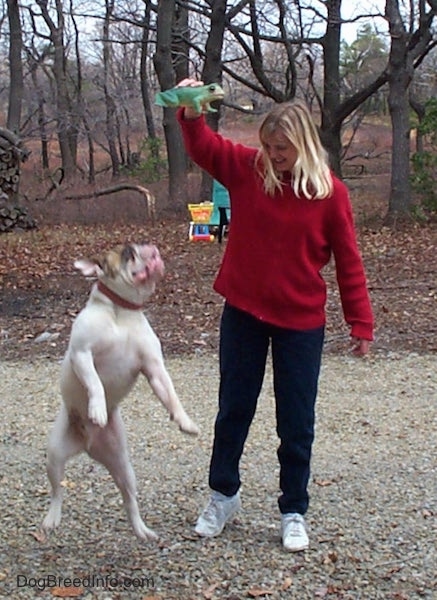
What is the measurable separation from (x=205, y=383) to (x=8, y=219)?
10.9 m

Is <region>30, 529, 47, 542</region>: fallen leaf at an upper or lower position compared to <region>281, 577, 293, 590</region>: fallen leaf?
lower

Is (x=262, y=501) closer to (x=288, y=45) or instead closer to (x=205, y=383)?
(x=205, y=383)

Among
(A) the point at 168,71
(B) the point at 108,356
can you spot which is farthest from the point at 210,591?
(A) the point at 168,71

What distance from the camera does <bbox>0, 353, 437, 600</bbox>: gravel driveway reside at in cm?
360

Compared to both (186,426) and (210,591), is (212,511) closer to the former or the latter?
(210,591)

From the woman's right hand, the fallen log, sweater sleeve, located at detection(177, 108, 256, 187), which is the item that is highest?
the woman's right hand

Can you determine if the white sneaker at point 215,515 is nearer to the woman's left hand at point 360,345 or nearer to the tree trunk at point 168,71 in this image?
the woman's left hand at point 360,345

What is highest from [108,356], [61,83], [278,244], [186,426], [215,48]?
[215,48]

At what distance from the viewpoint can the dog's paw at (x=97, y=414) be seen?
10.5ft

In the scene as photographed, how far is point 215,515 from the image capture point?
4.02 metres

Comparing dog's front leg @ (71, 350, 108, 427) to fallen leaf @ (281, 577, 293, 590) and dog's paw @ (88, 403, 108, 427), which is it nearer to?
dog's paw @ (88, 403, 108, 427)

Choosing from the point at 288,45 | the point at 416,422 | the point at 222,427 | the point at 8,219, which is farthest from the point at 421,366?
the point at 288,45

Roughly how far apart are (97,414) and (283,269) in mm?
951

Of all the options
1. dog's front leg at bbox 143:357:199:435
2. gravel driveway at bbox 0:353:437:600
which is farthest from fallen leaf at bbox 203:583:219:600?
dog's front leg at bbox 143:357:199:435
